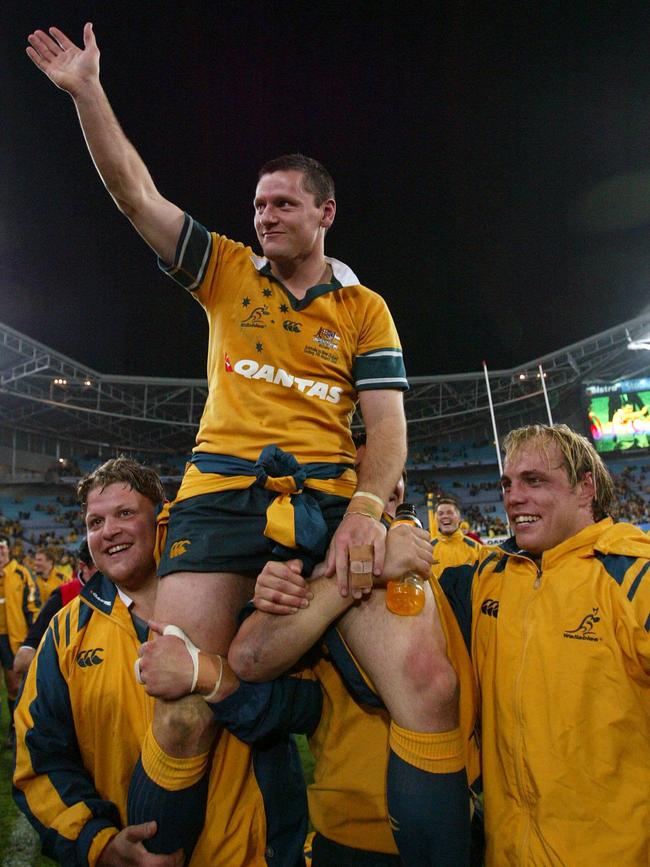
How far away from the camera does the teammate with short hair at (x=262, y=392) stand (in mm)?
1940

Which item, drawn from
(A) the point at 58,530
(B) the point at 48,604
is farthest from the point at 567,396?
(B) the point at 48,604

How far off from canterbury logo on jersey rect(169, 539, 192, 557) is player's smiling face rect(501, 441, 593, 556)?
1263 mm

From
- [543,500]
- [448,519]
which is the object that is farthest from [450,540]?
[543,500]

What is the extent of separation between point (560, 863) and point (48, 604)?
13.5ft

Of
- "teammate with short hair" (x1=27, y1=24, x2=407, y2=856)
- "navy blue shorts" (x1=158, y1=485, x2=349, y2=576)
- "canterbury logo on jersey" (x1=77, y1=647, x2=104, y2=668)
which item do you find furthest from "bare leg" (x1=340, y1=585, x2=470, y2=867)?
"canterbury logo on jersey" (x1=77, y1=647, x2=104, y2=668)

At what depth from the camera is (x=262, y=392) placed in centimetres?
219

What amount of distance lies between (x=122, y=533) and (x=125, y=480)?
0.86ft

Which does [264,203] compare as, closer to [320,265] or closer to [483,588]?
[320,265]

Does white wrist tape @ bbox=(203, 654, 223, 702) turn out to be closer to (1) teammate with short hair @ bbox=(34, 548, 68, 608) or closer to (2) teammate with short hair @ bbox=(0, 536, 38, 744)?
(2) teammate with short hair @ bbox=(0, 536, 38, 744)

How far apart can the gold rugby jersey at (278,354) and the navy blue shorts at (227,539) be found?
7.2 inches

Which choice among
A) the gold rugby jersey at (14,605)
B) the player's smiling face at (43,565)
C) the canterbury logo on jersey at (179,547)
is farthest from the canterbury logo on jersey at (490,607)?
the player's smiling face at (43,565)

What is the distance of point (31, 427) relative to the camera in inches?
1302

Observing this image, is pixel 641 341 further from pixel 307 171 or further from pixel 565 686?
pixel 565 686

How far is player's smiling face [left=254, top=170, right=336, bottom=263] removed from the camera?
226cm
